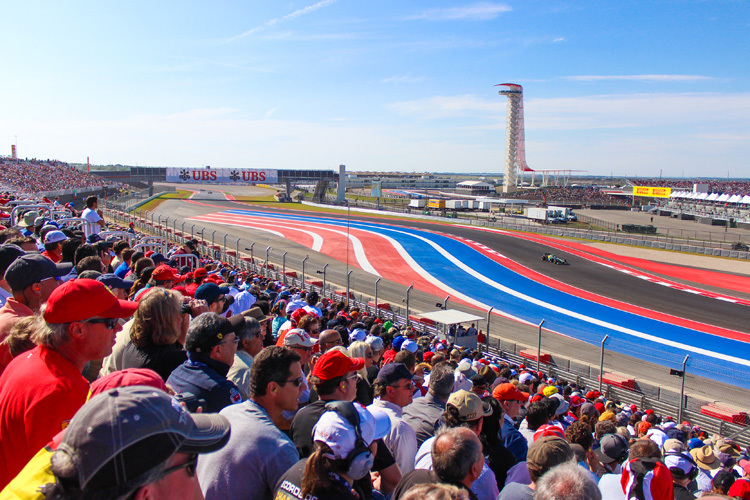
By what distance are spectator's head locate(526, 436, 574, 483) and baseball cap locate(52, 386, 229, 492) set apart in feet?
6.89

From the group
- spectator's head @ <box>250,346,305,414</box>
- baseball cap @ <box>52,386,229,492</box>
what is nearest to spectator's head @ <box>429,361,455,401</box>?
spectator's head @ <box>250,346,305,414</box>

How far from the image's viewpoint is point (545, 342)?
17359mm

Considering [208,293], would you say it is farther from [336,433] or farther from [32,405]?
[336,433]

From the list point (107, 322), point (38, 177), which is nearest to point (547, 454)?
point (107, 322)

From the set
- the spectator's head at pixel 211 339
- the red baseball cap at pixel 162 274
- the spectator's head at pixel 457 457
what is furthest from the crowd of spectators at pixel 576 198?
the spectator's head at pixel 457 457

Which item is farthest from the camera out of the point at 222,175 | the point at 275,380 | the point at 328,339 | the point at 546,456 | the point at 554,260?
the point at 222,175

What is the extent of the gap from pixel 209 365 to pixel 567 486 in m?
2.34

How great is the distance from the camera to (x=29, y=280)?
153 inches

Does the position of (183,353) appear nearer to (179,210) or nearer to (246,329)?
(246,329)

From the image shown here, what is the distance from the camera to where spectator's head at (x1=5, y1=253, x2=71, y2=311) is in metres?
3.85

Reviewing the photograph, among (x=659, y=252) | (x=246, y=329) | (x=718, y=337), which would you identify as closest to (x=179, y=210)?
(x=659, y=252)

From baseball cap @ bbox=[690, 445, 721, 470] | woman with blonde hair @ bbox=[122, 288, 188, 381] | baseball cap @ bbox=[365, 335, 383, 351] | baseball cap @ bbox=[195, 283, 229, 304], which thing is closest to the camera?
woman with blonde hair @ bbox=[122, 288, 188, 381]

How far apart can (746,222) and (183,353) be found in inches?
2751

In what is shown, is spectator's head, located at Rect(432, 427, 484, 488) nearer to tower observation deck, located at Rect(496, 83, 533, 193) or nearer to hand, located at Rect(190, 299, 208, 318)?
hand, located at Rect(190, 299, 208, 318)
